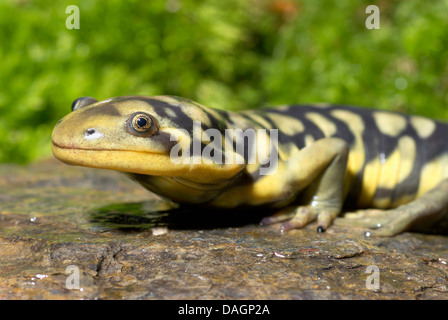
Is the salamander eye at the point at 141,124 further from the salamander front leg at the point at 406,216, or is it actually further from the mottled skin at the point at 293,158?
the salamander front leg at the point at 406,216

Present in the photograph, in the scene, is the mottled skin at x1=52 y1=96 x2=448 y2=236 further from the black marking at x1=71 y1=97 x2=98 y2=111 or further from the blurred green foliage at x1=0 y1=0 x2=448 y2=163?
the blurred green foliage at x1=0 y1=0 x2=448 y2=163

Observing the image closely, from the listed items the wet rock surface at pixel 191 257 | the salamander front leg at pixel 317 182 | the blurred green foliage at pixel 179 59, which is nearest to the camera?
the wet rock surface at pixel 191 257

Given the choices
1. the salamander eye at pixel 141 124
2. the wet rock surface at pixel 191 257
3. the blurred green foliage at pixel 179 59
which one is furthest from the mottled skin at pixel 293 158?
the blurred green foliage at pixel 179 59

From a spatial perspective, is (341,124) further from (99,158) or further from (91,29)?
(91,29)

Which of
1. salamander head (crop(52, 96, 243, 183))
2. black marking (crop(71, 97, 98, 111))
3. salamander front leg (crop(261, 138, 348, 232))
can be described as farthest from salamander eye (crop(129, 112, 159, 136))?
salamander front leg (crop(261, 138, 348, 232))

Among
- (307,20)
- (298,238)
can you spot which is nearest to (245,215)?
(298,238)

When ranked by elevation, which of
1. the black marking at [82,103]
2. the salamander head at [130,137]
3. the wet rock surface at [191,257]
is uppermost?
the black marking at [82,103]
